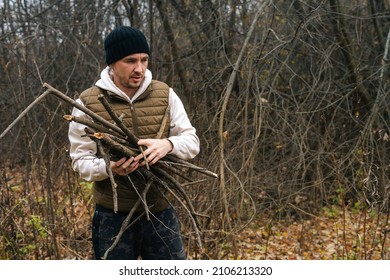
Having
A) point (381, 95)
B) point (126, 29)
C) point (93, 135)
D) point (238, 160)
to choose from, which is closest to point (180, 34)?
point (238, 160)

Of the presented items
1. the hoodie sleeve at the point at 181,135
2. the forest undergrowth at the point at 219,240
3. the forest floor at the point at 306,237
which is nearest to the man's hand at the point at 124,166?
the hoodie sleeve at the point at 181,135

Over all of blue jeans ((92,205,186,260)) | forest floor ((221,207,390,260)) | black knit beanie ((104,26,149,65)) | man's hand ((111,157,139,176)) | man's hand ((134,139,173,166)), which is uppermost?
black knit beanie ((104,26,149,65))

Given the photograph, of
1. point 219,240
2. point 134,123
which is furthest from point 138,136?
point 219,240

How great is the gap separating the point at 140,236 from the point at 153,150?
0.51 meters

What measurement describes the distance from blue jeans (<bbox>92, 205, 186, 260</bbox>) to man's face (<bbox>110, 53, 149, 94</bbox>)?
66 centimetres

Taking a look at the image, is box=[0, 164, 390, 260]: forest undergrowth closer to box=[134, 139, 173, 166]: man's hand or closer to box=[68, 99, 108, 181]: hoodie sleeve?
box=[68, 99, 108, 181]: hoodie sleeve

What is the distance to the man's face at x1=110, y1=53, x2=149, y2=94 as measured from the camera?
2.64 metres

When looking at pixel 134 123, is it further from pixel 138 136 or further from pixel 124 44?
pixel 124 44

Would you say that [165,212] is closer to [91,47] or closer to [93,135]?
[93,135]

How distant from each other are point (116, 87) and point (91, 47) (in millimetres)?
4416

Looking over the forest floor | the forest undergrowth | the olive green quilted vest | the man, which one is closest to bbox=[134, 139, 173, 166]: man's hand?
the man

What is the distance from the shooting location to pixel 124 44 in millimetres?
2664

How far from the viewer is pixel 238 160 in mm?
5457

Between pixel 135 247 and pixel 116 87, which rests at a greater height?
pixel 116 87
